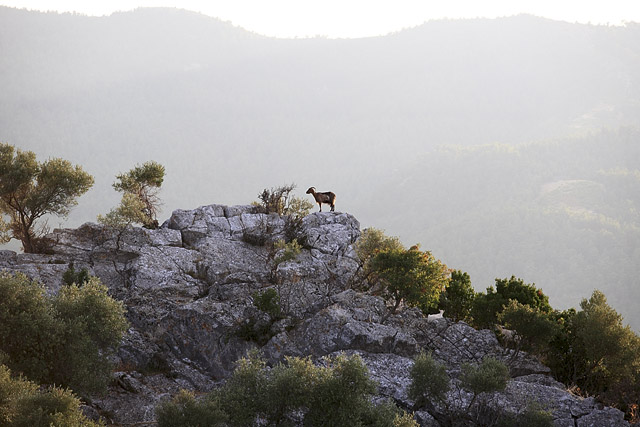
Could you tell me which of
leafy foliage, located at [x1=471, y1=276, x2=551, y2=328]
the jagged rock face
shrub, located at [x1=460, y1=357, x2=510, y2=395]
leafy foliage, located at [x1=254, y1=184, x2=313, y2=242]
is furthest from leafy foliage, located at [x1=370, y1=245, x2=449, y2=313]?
leafy foliage, located at [x1=254, y1=184, x2=313, y2=242]

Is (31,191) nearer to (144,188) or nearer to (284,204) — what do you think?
(144,188)

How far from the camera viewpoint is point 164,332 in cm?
2966

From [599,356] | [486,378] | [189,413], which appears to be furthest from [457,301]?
[189,413]

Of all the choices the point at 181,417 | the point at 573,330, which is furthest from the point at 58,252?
the point at 573,330

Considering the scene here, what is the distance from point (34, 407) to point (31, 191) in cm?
2416

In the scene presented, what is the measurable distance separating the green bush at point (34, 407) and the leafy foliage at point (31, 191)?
1952cm

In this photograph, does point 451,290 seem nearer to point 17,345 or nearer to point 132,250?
point 132,250

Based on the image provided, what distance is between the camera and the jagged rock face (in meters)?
25.9

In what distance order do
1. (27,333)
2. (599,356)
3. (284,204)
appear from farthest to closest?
1. (284,204)
2. (599,356)
3. (27,333)

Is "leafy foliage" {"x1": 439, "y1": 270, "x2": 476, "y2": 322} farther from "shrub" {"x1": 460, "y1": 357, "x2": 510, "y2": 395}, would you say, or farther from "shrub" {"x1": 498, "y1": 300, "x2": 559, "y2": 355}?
"shrub" {"x1": 460, "y1": 357, "x2": 510, "y2": 395}

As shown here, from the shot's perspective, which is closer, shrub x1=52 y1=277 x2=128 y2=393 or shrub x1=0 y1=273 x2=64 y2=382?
shrub x1=0 y1=273 x2=64 y2=382

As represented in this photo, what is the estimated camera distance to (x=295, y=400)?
69.6 ft

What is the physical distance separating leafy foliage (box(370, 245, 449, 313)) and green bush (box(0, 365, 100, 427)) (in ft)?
60.6

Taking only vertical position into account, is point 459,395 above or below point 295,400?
below
